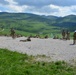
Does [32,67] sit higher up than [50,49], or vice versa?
[50,49]

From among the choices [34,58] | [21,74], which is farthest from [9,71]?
[34,58]

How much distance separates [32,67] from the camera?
83.5 feet

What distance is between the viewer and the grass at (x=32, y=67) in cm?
2327

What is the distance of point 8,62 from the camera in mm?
27547

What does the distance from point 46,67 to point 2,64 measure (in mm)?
4436

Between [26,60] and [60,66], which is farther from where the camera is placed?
Answer: [26,60]

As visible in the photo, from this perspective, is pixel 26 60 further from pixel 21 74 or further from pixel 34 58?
pixel 21 74

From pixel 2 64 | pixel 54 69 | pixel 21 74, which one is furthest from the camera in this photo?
pixel 2 64

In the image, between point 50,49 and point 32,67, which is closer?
point 32,67

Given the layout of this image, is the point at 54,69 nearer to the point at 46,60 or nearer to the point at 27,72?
the point at 27,72

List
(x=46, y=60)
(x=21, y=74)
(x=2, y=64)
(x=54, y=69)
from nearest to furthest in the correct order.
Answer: (x=21, y=74) → (x=54, y=69) → (x=2, y=64) → (x=46, y=60)

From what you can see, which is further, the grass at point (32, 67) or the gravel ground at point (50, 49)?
the gravel ground at point (50, 49)

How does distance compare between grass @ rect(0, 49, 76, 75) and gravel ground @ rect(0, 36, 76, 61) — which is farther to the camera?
gravel ground @ rect(0, 36, 76, 61)

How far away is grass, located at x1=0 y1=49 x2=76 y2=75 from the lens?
2327cm
